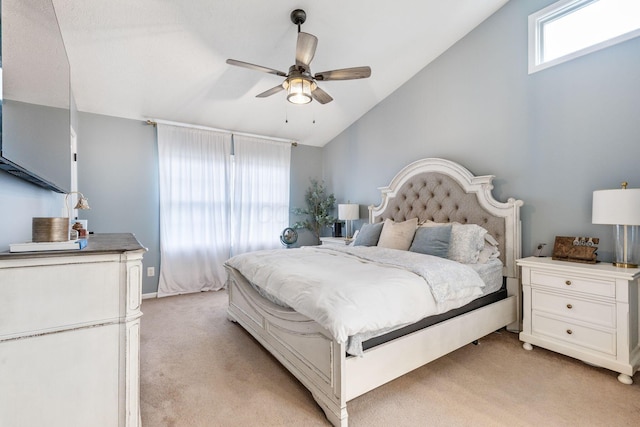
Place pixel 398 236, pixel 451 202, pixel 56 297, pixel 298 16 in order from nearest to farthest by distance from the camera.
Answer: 1. pixel 56 297
2. pixel 298 16
3. pixel 398 236
4. pixel 451 202

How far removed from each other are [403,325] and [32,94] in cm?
208

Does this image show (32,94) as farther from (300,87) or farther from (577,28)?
(577,28)

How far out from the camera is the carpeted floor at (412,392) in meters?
1.57

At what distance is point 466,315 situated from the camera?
2188 mm

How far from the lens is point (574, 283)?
2.11 meters

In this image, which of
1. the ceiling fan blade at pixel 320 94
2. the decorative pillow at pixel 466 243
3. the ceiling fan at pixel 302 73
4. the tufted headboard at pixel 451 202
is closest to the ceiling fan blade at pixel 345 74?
the ceiling fan at pixel 302 73

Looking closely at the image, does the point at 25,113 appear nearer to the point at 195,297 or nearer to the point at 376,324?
the point at 376,324

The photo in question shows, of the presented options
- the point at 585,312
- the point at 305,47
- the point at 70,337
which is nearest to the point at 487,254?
the point at 585,312

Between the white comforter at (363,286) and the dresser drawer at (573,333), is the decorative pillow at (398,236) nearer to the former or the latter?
the white comforter at (363,286)

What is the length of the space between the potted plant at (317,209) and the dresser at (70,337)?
3637 mm

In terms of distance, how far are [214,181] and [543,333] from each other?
400 cm

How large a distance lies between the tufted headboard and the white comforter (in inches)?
31.3

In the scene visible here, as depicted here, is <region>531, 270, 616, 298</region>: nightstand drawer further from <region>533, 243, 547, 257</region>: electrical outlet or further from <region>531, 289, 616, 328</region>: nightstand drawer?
<region>533, 243, 547, 257</region>: electrical outlet

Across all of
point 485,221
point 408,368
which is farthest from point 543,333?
point 408,368
